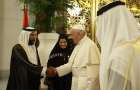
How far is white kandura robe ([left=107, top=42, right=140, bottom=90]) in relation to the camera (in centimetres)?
261

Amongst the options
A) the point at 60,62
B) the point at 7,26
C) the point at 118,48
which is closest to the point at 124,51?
the point at 118,48

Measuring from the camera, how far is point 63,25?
317 inches

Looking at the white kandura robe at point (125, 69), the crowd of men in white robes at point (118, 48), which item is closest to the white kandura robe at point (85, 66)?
the crowd of men in white robes at point (118, 48)

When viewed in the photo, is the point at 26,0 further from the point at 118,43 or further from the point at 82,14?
the point at 118,43

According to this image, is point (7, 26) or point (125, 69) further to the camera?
point (7, 26)

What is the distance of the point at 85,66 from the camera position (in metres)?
5.06

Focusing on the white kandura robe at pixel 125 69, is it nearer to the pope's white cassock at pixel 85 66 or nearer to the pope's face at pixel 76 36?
the pope's white cassock at pixel 85 66

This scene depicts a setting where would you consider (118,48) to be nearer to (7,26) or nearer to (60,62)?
(60,62)

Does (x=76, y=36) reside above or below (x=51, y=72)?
above

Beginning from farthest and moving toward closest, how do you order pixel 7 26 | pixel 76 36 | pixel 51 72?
pixel 7 26 < pixel 51 72 < pixel 76 36

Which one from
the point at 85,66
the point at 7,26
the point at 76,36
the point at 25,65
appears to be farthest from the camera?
the point at 7,26

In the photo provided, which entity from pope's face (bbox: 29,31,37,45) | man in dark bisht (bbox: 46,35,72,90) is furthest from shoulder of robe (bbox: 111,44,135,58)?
pope's face (bbox: 29,31,37,45)

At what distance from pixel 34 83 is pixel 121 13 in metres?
3.90

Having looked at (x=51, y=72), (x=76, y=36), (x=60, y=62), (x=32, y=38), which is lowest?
(x=51, y=72)
